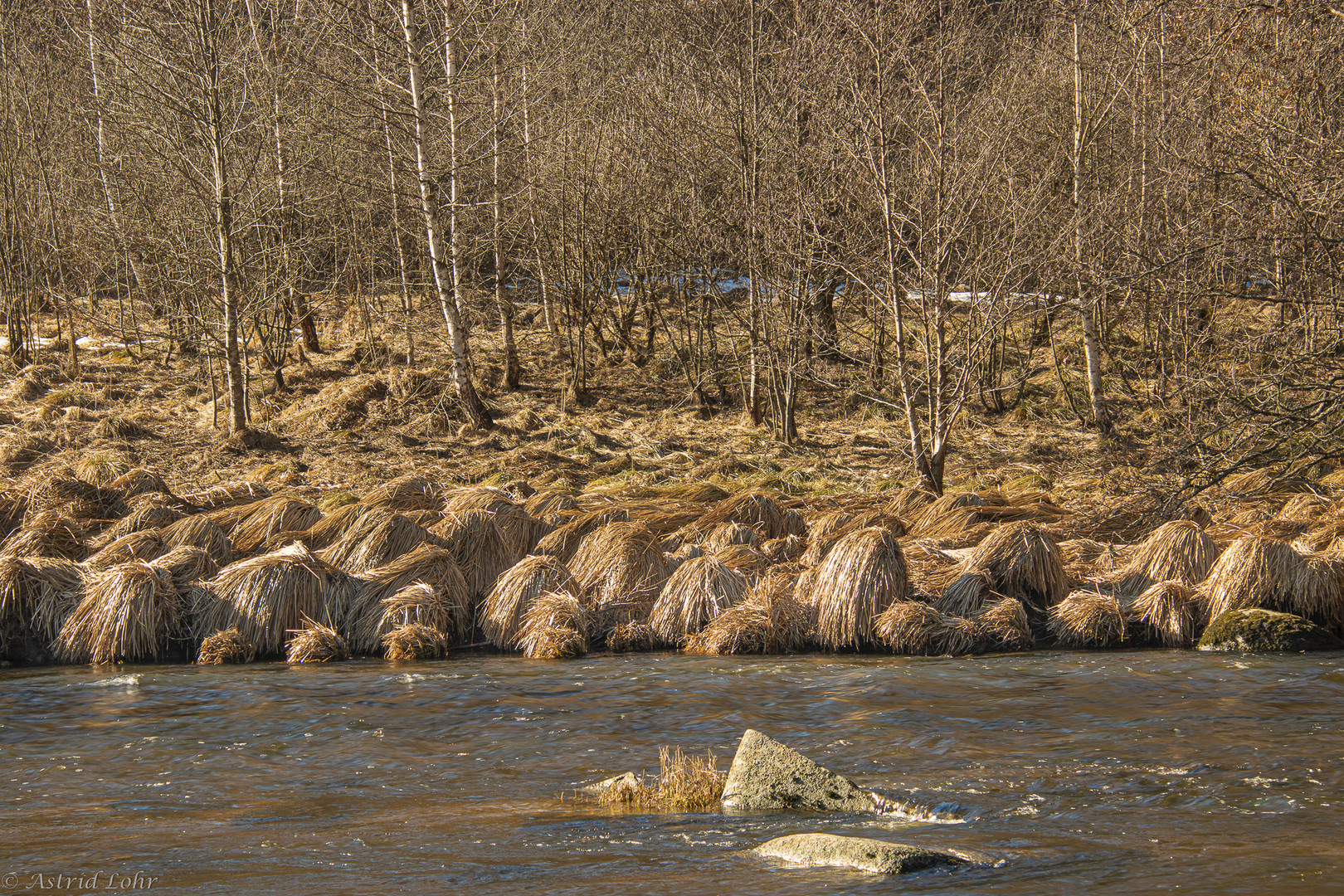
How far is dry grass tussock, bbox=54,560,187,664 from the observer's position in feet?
30.3

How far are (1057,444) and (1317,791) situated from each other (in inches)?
525

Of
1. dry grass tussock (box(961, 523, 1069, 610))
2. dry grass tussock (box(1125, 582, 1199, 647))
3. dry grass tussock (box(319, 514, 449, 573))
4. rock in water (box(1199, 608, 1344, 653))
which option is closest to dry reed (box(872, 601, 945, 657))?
dry grass tussock (box(961, 523, 1069, 610))

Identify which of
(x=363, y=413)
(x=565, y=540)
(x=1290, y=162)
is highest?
(x=1290, y=162)

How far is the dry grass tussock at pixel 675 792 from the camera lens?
5.33m

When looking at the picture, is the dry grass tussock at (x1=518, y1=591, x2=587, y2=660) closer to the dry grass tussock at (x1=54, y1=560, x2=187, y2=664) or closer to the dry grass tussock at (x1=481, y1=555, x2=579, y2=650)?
the dry grass tussock at (x1=481, y1=555, x2=579, y2=650)

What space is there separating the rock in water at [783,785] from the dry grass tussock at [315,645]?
4.92 metres

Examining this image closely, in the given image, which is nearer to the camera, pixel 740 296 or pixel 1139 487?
pixel 1139 487

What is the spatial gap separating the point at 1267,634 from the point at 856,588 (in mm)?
3148

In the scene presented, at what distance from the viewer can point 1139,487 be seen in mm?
12047

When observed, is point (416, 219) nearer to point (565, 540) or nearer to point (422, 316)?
point (422, 316)

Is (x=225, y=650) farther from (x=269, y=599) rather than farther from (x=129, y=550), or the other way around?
(x=129, y=550)

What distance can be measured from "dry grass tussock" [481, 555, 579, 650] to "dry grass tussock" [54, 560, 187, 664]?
2.58m

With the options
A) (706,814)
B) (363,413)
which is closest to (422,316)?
(363,413)

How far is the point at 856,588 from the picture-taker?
9.35 meters
